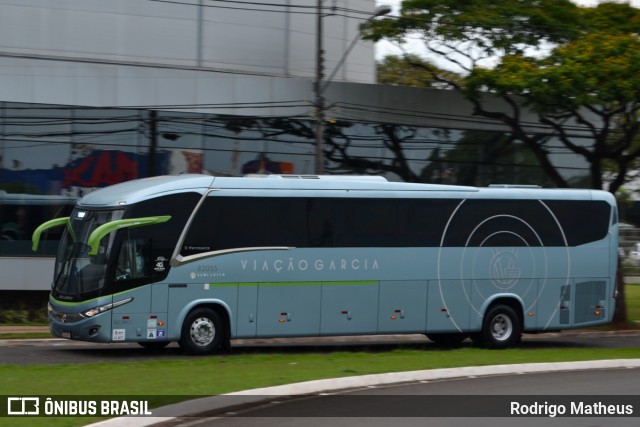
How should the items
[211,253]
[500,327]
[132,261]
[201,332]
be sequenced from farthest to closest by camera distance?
[500,327] → [211,253] → [201,332] → [132,261]

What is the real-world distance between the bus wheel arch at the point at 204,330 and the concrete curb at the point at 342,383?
4.93m

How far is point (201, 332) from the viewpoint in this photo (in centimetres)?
1730

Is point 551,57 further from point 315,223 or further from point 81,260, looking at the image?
point 81,260

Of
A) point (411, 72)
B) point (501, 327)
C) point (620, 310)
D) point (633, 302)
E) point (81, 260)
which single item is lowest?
point (633, 302)

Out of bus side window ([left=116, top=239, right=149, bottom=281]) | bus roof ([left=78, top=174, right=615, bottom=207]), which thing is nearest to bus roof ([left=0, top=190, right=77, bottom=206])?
bus roof ([left=78, top=174, right=615, bottom=207])

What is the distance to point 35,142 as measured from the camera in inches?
1129

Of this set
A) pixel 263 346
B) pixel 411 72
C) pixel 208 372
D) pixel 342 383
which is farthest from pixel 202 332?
pixel 411 72

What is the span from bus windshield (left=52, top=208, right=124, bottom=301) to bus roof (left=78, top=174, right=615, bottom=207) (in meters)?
0.29

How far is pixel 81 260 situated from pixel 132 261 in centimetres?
92

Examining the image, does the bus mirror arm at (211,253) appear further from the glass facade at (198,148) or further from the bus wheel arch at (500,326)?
the glass facade at (198,148)

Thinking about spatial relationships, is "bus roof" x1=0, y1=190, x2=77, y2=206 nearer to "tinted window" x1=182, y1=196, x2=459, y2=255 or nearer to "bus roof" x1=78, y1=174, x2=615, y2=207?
"bus roof" x1=78, y1=174, x2=615, y2=207

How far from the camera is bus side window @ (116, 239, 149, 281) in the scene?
16.7 meters

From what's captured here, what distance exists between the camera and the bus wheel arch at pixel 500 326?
19953 mm

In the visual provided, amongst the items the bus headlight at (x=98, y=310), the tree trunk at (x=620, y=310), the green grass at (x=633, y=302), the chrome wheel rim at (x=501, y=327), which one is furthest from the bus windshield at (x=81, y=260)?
the green grass at (x=633, y=302)
